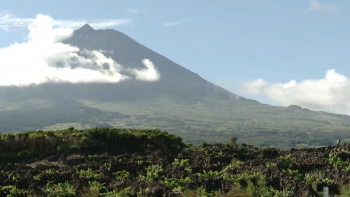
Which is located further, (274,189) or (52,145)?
(52,145)

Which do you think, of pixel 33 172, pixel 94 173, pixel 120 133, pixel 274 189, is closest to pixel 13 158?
pixel 120 133

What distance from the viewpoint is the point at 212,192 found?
13695 millimetres

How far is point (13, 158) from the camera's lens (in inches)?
1096

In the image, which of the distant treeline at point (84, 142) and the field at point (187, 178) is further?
the distant treeline at point (84, 142)

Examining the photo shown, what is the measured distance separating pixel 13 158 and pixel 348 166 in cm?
1914

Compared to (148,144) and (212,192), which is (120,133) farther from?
(212,192)

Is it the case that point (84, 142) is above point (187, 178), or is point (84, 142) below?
above

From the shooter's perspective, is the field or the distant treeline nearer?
the field

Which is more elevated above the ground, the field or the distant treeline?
the distant treeline

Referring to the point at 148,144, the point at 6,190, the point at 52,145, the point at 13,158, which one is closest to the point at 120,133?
the point at 148,144

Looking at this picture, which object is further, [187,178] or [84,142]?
[84,142]

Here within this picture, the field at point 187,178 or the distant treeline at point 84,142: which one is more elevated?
the distant treeline at point 84,142

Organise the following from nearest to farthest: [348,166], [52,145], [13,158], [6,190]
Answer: [6,190], [348,166], [13,158], [52,145]

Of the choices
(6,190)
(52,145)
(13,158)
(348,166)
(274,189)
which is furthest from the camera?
(52,145)
